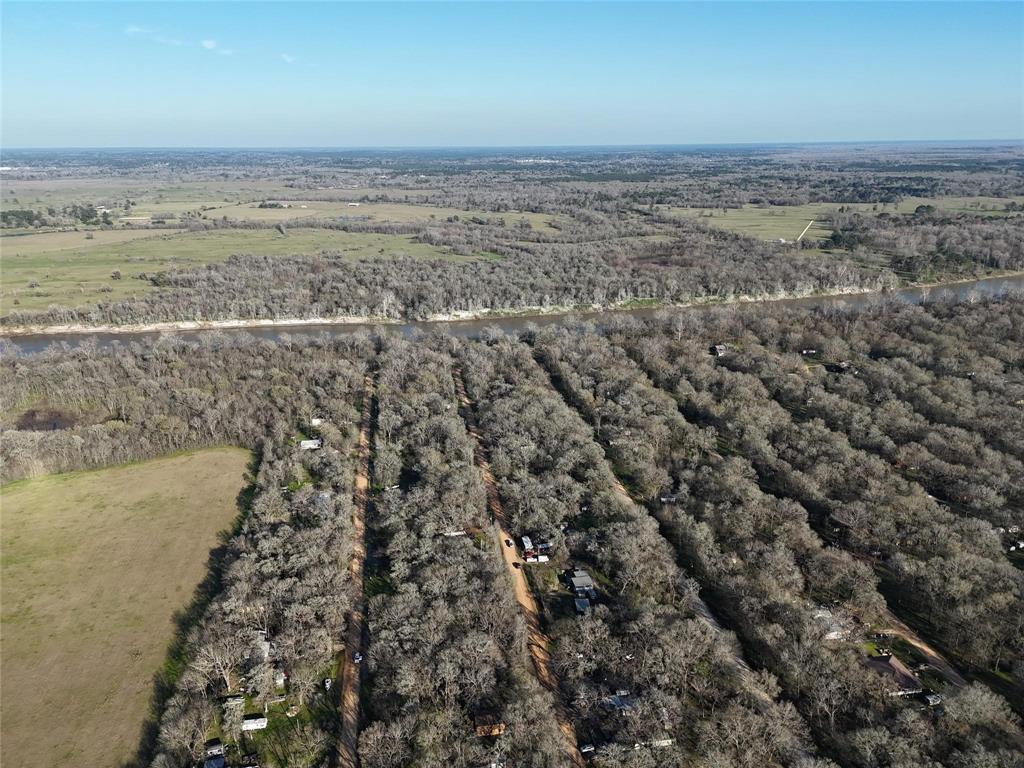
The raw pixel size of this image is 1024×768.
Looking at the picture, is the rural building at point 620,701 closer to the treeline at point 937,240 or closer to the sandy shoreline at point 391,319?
the sandy shoreline at point 391,319

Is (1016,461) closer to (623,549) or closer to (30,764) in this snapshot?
(623,549)

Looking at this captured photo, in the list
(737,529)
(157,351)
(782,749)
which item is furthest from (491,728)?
(157,351)

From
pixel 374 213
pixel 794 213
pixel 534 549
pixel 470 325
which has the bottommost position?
pixel 534 549

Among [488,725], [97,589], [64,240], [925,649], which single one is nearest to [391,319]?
[97,589]

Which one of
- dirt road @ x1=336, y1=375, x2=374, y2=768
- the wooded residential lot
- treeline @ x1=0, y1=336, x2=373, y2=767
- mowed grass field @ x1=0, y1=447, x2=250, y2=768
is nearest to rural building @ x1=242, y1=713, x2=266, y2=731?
the wooded residential lot

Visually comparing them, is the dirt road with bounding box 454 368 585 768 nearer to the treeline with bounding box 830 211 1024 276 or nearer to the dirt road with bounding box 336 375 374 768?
the dirt road with bounding box 336 375 374 768

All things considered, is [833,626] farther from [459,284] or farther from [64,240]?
[64,240]
